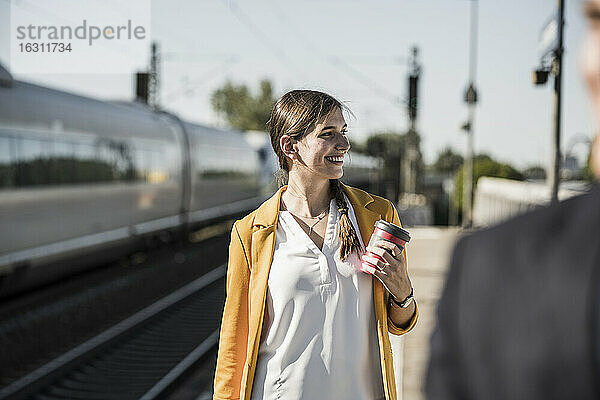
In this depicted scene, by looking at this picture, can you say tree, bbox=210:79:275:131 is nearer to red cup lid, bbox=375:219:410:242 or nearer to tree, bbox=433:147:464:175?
tree, bbox=433:147:464:175

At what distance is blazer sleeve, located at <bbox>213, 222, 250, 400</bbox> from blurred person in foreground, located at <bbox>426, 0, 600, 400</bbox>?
183 cm

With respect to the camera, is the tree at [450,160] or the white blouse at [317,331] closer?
the white blouse at [317,331]

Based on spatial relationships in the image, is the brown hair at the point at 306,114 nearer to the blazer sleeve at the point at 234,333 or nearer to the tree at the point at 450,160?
the blazer sleeve at the point at 234,333

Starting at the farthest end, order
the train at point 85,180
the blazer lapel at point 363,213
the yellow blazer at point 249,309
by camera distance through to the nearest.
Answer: the train at point 85,180
the blazer lapel at point 363,213
the yellow blazer at point 249,309

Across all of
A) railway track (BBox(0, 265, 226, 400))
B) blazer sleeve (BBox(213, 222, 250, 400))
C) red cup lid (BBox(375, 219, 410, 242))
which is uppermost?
red cup lid (BBox(375, 219, 410, 242))

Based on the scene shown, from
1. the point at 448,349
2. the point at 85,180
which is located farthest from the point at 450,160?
the point at 448,349

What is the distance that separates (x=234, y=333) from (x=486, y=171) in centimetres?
3122

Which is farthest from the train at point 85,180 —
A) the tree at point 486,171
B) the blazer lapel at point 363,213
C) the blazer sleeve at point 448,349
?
the tree at point 486,171

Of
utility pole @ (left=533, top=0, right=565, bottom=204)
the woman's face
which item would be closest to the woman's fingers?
the woman's face

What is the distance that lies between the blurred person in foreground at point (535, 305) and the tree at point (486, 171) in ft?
88.0

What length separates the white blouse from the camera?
238cm

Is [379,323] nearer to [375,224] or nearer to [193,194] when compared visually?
[375,224]

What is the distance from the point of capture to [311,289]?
2396 mm

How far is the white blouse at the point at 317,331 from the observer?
2.38 metres
